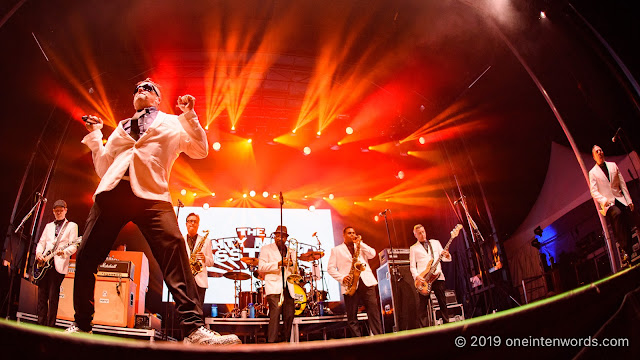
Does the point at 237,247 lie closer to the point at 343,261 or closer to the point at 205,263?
the point at 343,261

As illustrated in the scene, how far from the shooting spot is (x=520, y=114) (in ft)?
27.0

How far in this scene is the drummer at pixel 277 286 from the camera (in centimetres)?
578

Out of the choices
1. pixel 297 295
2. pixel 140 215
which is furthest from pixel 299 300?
pixel 140 215

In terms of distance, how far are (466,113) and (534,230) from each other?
3.43 m

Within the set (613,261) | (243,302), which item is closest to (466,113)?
(613,261)

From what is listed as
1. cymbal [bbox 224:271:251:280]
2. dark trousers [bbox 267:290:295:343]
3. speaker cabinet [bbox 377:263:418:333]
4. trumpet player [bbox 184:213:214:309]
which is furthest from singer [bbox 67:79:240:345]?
speaker cabinet [bbox 377:263:418:333]

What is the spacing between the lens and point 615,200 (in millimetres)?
5516

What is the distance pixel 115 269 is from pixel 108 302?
0.49 metres

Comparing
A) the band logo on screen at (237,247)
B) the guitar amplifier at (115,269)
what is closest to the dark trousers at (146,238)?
the guitar amplifier at (115,269)

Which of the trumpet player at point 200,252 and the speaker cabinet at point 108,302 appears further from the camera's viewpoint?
the speaker cabinet at point 108,302

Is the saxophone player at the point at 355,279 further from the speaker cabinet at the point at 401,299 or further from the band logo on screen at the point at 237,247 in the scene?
the band logo on screen at the point at 237,247

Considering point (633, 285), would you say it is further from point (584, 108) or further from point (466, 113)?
point (466, 113)

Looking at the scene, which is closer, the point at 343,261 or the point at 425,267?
the point at 343,261

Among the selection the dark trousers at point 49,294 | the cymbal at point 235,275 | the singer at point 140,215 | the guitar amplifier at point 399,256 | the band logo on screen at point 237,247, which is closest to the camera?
the singer at point 140,215
